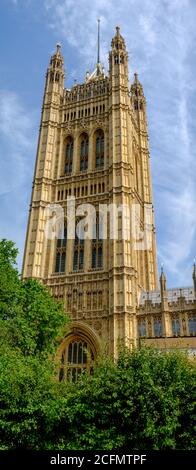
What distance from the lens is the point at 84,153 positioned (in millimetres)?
42250

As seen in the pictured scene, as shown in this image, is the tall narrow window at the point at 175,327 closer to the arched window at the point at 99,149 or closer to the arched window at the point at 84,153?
the arched window at the point at 99,149

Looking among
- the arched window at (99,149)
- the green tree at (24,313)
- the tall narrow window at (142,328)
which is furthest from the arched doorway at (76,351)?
the arched window at (99,149)

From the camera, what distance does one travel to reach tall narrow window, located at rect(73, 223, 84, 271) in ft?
114

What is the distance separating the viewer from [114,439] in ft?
44.0

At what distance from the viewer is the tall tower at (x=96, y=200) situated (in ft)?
102

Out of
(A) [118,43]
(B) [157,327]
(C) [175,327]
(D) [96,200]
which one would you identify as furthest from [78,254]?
(A) [118,43]

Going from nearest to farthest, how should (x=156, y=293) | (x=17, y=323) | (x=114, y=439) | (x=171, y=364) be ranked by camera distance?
(x=114, y=439) → (x=171, y=364) → (x=17, y=323) → (x=156, y=293)

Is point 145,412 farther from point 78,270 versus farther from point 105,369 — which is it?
point 78,270

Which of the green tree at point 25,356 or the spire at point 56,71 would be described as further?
the spire at point 56,71

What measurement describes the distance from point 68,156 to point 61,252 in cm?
1154

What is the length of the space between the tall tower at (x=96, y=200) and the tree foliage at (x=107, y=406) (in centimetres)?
972
